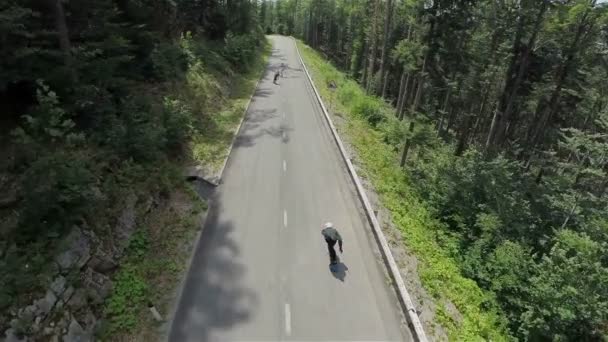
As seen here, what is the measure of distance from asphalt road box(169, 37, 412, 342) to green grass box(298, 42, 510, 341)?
1401 mm

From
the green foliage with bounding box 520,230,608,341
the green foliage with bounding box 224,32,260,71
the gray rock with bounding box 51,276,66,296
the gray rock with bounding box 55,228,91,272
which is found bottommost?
the green foliage with bounding box 520,230,608,341

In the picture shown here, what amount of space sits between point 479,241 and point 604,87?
22578mm

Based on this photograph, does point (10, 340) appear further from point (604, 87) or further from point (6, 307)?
point (604, 87)

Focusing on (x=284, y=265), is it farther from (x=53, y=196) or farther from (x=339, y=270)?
(x=53, y=196)

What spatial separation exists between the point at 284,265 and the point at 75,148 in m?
7.63

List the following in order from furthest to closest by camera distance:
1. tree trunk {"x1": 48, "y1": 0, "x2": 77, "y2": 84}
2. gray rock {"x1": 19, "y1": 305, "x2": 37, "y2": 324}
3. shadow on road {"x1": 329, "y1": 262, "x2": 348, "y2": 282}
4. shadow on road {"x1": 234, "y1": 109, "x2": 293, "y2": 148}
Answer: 1. shadow on road {"x1": 234, "y1": 109, "x2": 293, "y2": 148}
2. shadow on road {"x1": 329, "y1": 262, "x2": 348, "y2": 282}
3. tree trunk {"x1": 48, "y1": 0, "x2": 77, "y2": 84}
4. gray rock {"x1": 19, "y1": 305, "x2": 37, "y2": 324}

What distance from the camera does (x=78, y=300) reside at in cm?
849

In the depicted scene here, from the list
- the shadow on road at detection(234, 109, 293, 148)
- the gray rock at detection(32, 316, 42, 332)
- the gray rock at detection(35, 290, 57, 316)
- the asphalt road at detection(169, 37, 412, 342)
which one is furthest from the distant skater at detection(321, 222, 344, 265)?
the shadow on road at detection(234, 109, 293, 148)

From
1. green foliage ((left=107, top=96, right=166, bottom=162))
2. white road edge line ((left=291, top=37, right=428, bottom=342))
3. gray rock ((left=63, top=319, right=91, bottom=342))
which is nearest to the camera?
gray rock ((left=63, top=319, right=91, bottom=342))

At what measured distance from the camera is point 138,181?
12.5m

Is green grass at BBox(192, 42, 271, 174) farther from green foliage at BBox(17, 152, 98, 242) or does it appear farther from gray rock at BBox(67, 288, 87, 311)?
gray rock at BBox(67, 288, 87, 311)

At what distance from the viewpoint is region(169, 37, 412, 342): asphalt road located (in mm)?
9031

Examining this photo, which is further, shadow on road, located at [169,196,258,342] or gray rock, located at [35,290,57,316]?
shadow on road, located at [169,196,258,342]

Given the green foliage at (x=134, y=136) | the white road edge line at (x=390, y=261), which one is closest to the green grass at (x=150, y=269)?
the green foliage at (x=134, y=136)
